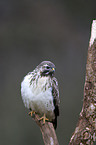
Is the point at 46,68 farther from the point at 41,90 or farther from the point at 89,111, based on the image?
the point at 89,111

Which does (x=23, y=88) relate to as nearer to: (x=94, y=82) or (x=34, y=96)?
(x=34, y=96)

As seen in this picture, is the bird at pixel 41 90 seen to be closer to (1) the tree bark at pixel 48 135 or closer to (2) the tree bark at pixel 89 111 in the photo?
(1) the tree bark at pixel 48 135

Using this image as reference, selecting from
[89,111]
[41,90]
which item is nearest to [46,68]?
[41,90]

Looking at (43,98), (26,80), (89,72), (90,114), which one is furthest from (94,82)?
(26,80)

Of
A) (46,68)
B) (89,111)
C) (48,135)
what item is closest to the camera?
(89,111)

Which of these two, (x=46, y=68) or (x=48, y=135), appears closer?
(x=48, y=135)

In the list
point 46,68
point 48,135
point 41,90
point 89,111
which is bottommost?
point 48,135
